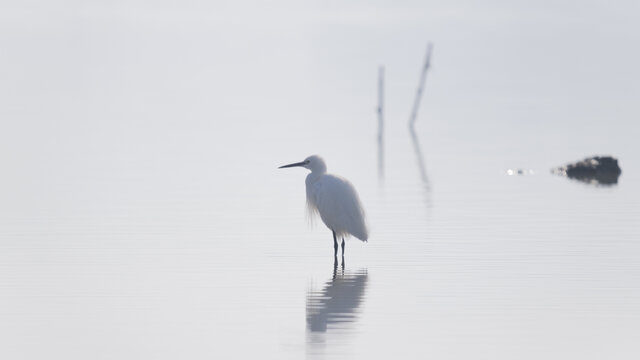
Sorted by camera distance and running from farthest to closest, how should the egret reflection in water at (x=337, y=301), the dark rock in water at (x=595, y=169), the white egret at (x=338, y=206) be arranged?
the dark rock in water at (x=595, y=169) < the white egret at (x=338, y=206) < the egret reflection in water at (x=337, y=301)

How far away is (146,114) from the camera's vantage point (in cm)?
7844

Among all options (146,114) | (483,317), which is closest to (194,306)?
(483,317)

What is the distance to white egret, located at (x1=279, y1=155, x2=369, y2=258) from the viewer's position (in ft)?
63.4

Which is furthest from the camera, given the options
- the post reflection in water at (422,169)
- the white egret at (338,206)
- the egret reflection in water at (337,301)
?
the post reflection in water at (422,169)

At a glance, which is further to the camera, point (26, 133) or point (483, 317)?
point (26, 133)

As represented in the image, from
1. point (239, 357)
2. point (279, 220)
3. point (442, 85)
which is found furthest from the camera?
point (442, 85)

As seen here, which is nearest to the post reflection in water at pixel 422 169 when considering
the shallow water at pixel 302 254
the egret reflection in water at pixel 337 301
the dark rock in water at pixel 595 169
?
the shallow water at pixel 302 254

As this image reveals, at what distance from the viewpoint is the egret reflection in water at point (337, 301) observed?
14.6 meters

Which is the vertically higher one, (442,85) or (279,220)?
(442,85)

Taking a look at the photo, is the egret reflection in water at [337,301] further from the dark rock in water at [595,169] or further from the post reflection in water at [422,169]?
the dark rock in water at [595,169]

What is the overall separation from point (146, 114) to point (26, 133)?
25.3m

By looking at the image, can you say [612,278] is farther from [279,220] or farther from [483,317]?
[279,220]

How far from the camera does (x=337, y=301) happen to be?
15.9 meters

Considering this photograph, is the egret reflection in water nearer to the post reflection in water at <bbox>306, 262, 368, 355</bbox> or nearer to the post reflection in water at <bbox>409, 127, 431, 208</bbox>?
the post reflection in water at <bbox>306, 262, 368, 355</bbox>
